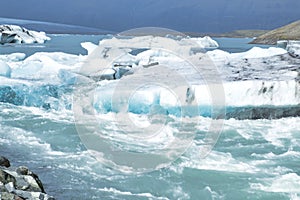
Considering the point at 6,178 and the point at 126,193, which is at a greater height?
the point at 6,178

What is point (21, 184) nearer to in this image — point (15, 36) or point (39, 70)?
point (39, 70)

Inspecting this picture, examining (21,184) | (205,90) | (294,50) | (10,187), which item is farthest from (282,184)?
(294,50)

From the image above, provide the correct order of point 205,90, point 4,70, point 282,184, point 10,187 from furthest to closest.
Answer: point 4,70 → point 205,90 → point 282,184 → point 10,187

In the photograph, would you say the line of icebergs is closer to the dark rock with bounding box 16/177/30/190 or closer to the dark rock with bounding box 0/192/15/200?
the dark rock with bounding box 16/177/30/190

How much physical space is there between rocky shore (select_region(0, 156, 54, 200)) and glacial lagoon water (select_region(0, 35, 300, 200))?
1.62 feet

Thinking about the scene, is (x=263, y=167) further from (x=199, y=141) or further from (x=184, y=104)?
(x=184, y=104)

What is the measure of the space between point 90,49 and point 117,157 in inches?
653

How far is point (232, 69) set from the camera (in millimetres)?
15609

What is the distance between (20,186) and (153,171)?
3.01m

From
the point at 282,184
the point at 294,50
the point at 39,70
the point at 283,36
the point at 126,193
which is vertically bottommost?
the point at 126,193

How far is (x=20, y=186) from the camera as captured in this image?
684 centimetres

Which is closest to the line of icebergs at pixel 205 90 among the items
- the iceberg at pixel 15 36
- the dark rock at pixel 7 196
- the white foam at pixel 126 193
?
the white foam at pixel 126 193

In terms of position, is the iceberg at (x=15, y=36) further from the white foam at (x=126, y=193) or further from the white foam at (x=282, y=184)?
the white foam at (x=282, y=184)

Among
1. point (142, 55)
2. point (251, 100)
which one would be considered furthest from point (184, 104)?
point (142, 55)
